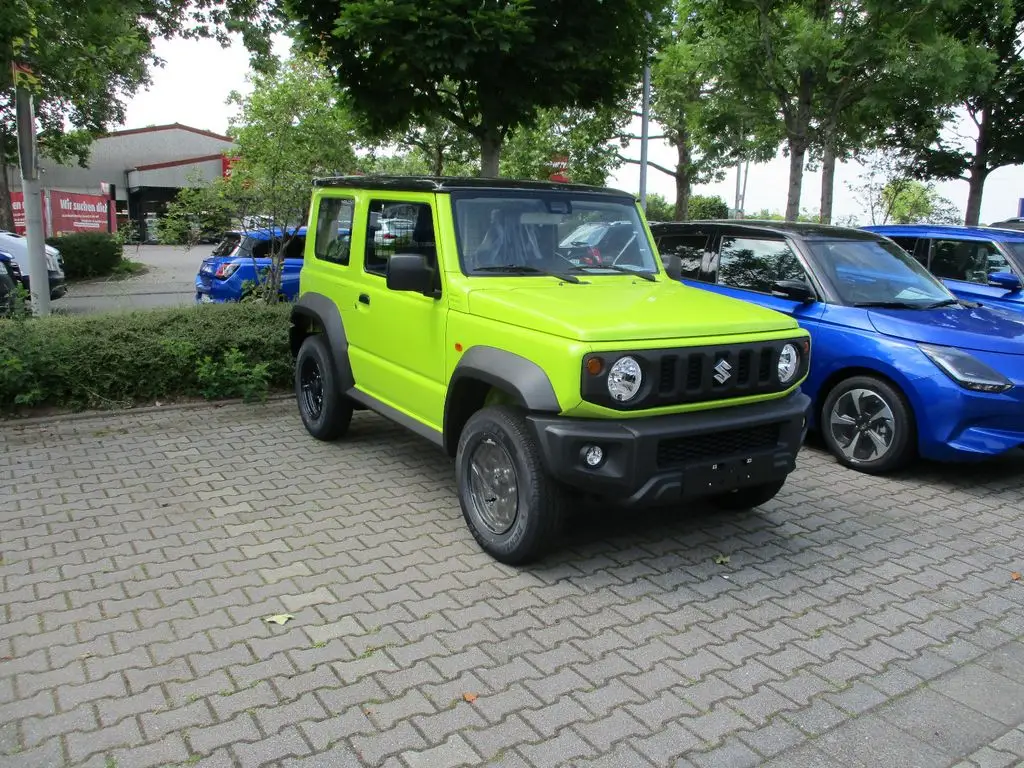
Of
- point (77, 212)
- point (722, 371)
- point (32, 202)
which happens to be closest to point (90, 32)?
point (32, 202)

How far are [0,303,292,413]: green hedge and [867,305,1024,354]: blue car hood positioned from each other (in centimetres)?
522

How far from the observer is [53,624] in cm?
371

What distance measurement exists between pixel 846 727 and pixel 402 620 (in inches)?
73.4

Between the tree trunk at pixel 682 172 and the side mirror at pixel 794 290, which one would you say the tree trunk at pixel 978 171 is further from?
the side mirror at pixel 794 290

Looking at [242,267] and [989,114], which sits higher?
[989,114]

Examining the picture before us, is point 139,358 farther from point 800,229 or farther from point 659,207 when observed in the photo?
point 659,207

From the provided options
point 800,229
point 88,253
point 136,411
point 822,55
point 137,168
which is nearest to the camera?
point 800,229

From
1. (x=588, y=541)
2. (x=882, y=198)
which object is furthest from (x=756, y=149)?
(x=588, y=541)

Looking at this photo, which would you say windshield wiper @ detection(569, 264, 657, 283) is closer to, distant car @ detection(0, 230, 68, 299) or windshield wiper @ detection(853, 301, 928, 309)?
windshield wiper @ detection(853, 301, 928, 309)

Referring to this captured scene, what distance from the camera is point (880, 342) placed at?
19.7 feet

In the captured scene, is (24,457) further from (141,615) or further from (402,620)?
(402,620)

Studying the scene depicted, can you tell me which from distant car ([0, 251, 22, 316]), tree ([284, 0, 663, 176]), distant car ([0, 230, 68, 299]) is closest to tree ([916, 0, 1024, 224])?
tree ([284, 0, 663, 176])

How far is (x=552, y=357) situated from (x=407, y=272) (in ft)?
3.64

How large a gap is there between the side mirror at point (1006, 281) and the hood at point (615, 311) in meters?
4.56
